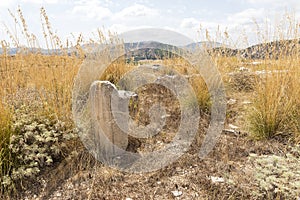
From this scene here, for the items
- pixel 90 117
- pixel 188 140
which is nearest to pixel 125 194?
pixel 90 117

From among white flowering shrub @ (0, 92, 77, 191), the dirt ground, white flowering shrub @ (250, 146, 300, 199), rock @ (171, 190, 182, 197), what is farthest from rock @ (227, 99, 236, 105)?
white flowering shrub @ (0, 92, 77, 191)

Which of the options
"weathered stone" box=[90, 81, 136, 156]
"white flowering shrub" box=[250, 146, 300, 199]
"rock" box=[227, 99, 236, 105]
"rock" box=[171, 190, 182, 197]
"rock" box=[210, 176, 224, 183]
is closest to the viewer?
"white flowering shrub" box=[250, 146, 300, 199]

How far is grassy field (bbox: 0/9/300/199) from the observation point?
171cm

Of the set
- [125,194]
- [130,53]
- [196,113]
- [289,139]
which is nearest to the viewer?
[125,194]

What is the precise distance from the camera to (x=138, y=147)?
2314 mm

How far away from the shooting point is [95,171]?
1.95 meters

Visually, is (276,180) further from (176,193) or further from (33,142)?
(33,142)

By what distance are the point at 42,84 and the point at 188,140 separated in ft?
5.39

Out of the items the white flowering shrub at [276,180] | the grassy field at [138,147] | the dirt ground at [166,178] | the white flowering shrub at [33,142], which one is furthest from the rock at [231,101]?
the white flowering shrub at [33,142]

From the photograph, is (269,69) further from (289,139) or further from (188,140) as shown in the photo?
(188,140)

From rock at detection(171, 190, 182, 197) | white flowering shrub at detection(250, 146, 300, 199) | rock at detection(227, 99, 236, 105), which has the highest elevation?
rock at detection(227, 99, 236, 105)

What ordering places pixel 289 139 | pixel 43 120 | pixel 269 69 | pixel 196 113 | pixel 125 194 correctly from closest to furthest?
pixel 125 194, pixel 43 120, pixel 289 139, pixel 269 69, pixel 196 113

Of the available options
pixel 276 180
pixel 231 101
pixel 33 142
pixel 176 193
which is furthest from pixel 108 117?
pixel 231 101

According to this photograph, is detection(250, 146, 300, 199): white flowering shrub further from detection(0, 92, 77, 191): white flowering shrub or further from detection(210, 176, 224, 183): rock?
detection(0, 92, 77, 191): white flowering shrub
